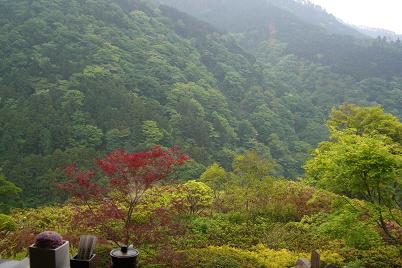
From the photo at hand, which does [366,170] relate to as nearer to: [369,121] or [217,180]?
[217,180]

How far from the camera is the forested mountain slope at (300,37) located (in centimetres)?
6657

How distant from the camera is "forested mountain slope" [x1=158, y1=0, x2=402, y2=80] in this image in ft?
218

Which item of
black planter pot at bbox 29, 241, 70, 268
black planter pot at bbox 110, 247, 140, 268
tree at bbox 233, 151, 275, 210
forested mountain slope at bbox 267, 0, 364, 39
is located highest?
forested mountain slope at bbox 267, 0, 364, 39

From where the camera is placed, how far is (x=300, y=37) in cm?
8338

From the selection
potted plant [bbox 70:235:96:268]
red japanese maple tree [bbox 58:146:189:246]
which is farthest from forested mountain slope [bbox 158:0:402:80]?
potted plant [bbox 70:235:96:268]

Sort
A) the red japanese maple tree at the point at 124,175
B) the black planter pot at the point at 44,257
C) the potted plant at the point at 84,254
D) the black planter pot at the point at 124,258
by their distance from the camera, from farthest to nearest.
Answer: the red japanese maple tree at the point at 124,175 → the black planter pot at the point at 124,258 → the potted plant at the point at 84,254 → the black planter pot at the point at 44,257

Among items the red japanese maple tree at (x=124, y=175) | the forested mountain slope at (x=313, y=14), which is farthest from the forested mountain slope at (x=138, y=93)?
the forested mountain slope at (x=313, y=14)

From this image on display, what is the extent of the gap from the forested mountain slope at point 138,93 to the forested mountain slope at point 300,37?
474 cm

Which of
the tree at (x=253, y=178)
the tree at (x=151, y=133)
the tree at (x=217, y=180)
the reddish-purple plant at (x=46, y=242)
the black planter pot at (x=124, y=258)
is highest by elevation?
the reddish-purple plant at (x=46, y=242)

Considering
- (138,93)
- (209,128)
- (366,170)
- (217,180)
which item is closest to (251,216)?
(217,180)

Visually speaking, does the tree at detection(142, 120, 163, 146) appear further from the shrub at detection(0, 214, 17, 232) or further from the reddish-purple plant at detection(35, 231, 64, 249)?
the reddish-purple plant at detection(35, 231, 64, 249)

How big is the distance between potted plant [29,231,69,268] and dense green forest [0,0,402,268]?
2350 millimetres

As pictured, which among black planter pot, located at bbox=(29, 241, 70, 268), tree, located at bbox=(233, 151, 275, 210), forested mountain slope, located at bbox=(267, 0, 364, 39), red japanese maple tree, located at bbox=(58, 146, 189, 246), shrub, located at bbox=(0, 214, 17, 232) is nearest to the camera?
black planter pot, located at bbox=(29, 241, 70, 268)

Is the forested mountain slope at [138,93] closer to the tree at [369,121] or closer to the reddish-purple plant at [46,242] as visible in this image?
the tree at [369,121]
